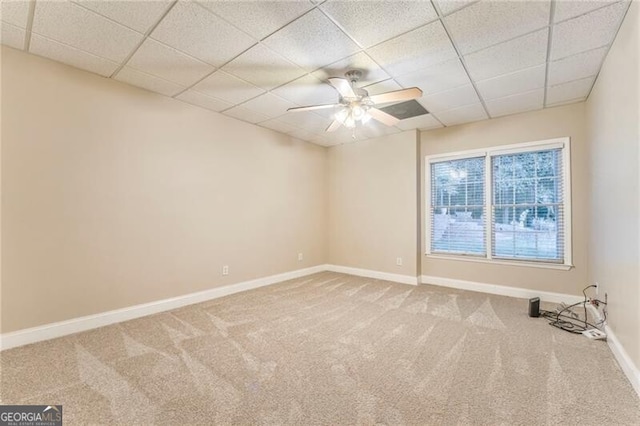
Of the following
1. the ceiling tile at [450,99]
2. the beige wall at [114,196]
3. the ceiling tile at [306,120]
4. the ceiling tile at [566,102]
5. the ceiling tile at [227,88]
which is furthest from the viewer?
the ceiling tile at [306,120]

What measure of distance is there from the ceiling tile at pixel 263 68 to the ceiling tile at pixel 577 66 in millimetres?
2497

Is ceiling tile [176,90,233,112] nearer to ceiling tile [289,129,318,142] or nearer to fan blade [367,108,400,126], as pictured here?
ceiling tile [289,129,318,142]

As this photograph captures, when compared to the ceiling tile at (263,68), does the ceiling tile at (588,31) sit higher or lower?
lower

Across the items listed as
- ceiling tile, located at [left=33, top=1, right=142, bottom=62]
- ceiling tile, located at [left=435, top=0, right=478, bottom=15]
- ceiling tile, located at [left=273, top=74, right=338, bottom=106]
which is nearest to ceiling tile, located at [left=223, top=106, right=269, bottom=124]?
ceiling tile, located at [left=273, top=74, right=338, bottom=106]

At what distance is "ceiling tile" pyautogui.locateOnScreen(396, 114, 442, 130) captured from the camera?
13.7ft

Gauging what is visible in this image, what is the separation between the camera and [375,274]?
511cm

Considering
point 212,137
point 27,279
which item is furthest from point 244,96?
point 27,279

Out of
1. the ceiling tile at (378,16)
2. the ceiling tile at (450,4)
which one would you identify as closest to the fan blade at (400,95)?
the ceiling tile at (378,16)

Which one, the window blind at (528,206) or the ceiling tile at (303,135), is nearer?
the window blind at (528,206)

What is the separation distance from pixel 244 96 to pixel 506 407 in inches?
147

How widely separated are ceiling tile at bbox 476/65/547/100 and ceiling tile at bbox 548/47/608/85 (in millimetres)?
91

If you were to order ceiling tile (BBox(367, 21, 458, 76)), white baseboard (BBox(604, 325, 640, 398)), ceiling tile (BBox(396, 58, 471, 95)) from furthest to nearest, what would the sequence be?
ceiling tile (BBox(396, 58, 471, 95))
ceiling tile (BBox(367, 21, 458, 76))
white baseboard (BBox(604, 325, 640, 398))

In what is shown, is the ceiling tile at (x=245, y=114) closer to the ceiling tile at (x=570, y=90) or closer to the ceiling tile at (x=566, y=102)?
the ceiling tile at (x=570, y=90)

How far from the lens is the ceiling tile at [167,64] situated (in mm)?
2473
